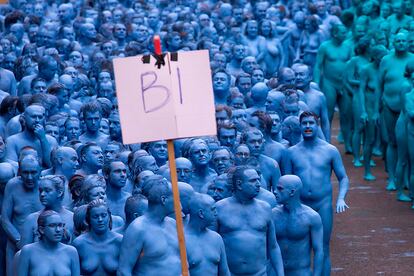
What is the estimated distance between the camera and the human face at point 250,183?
1152 centimetres

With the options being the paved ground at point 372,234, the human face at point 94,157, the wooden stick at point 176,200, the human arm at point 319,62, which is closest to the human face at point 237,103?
the paved ground at point 372,234

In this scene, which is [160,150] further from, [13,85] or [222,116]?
[13,85]

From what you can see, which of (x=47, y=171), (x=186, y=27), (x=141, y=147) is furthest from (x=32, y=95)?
(x=186, y=27)

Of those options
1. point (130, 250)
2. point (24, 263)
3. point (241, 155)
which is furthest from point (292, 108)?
point (24, 263)

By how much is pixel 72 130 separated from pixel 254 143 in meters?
2.03

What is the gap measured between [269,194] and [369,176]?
755cm

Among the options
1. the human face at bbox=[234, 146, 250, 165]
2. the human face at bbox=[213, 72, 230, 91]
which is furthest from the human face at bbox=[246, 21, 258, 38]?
the human face at bbox=[234, 146, 250, 165]

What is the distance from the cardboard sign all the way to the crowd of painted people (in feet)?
3.19

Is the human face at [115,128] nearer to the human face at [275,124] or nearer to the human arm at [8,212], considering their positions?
the human face at [275,124]

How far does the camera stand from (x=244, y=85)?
1781cm

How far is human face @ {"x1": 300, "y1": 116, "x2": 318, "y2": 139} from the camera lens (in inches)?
544

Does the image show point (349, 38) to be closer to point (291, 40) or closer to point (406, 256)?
point (291, 40)

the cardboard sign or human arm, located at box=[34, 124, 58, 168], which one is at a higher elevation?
the cardboard sign

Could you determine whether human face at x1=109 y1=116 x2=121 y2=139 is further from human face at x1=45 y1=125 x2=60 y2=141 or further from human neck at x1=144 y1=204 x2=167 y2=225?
human neck at x1=144 y1=204 x2=167 y2=225
